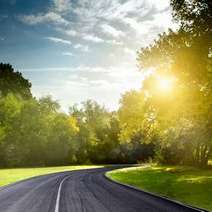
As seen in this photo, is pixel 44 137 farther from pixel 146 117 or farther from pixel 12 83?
pixel 146 117

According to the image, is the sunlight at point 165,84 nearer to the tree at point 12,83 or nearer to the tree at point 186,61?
the tree at point 186,61

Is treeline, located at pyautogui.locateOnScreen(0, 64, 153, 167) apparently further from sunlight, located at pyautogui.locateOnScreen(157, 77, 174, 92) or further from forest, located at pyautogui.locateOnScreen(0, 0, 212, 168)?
sunlight, located at pyautogui.locateOnScreen(157, 77, 174, 92)

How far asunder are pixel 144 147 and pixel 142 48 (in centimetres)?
6359

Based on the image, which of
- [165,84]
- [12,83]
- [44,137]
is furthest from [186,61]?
[12,83]

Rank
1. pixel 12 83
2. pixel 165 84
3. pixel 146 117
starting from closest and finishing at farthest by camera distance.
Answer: pixel 165 84 → pixel 146 117 → pixel 12 83

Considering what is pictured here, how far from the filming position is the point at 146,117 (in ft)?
114

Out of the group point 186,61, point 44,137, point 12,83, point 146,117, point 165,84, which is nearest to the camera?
point 186,61

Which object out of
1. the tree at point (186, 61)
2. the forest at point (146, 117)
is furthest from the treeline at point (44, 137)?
the tree at point (186, 61)

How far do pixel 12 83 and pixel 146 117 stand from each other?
63376mm

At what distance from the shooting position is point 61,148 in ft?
271

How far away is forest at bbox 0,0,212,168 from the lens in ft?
82.0

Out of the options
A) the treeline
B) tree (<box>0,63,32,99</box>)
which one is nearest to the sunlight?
the treeline

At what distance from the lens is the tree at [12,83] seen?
291ft

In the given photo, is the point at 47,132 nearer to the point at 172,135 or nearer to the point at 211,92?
the point at 172,135
